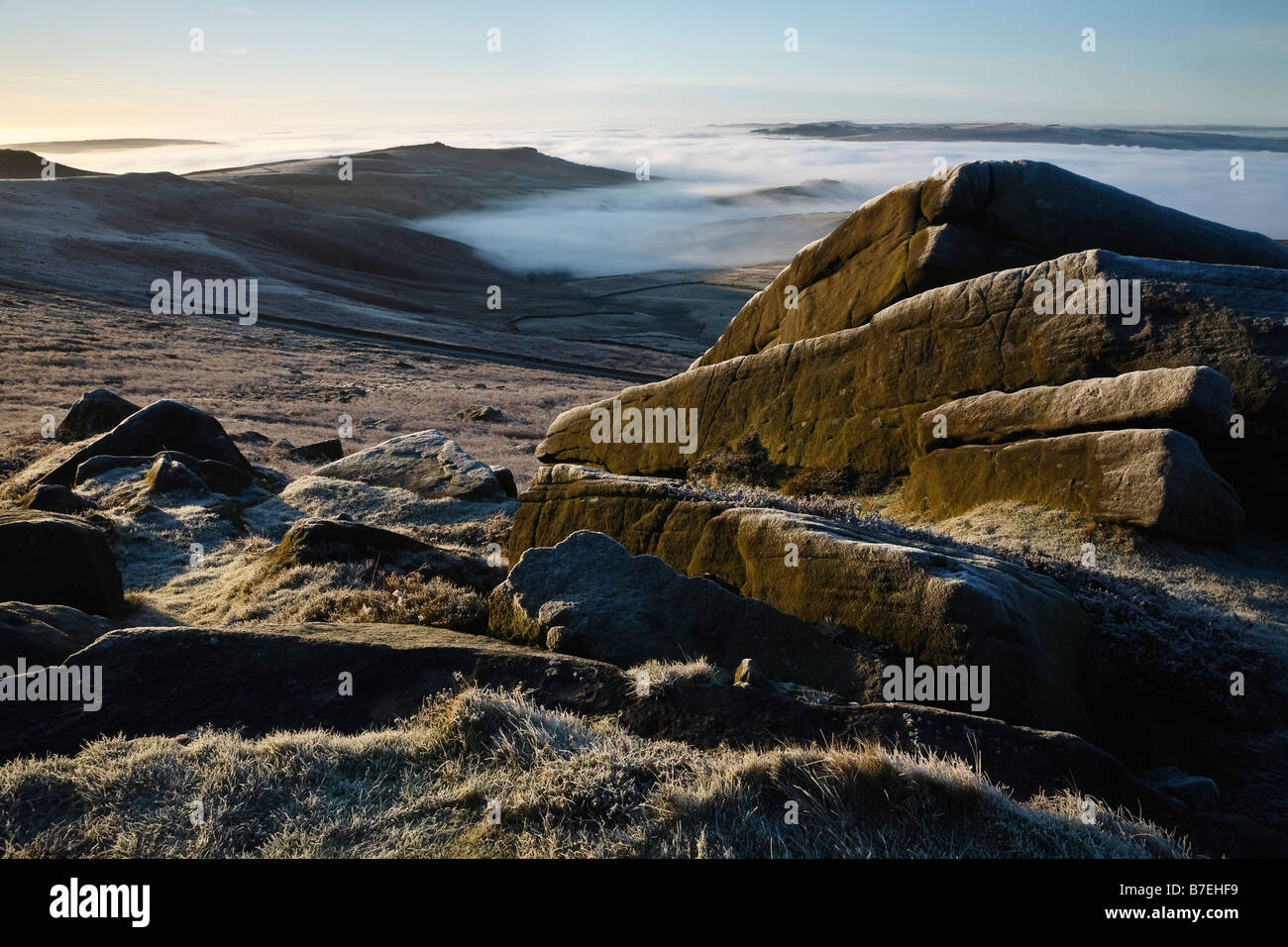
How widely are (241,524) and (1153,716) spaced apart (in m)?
14.9

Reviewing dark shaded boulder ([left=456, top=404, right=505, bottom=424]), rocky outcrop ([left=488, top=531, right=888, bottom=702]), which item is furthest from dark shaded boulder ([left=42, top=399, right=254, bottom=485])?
dark shaded boulder ([left=456, top=404, right=505, bottom=424])

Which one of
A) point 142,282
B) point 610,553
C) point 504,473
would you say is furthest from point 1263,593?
point 142,282

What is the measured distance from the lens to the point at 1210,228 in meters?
17.2

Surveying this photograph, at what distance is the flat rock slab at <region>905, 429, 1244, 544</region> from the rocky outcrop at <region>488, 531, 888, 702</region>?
19.2 ft

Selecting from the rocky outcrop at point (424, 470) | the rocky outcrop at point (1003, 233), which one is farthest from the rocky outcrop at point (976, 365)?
the rocky outcrop at point (424, 470)

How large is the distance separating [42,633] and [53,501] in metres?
9.00

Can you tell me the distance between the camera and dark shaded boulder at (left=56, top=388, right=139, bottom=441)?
2464cm

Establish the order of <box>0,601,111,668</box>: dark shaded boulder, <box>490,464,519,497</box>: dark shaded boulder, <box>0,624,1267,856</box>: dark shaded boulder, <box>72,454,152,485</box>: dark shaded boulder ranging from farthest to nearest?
1. <box>490,464,519,497</box>: dark shaded boulder
2. <box>72,454,152,485</box>: dark shaded boulder
3. <box>0,601,111,668</box>: dark shaded boulder
4. <box>0,624,1267,856</box>: dark shaded boulder

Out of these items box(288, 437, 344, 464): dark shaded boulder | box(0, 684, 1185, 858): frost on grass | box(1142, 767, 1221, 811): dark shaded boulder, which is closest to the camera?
box(0, 684, 1185, 858): frost on grass

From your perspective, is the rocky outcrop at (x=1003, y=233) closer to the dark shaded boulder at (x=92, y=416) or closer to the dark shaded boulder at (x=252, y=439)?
the dark shaded boulder at (x=252, y=439)

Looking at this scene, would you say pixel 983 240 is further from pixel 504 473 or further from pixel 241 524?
pixel 241 524

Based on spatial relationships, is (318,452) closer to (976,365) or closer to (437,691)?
(976,365)

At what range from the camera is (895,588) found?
333 inches

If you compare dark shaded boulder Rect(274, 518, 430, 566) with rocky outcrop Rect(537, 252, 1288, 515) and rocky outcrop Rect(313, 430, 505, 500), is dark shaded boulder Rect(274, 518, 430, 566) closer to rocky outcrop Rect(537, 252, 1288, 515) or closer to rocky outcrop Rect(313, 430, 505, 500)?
rocky outcrop Rect(313, 430, 505, 500)
